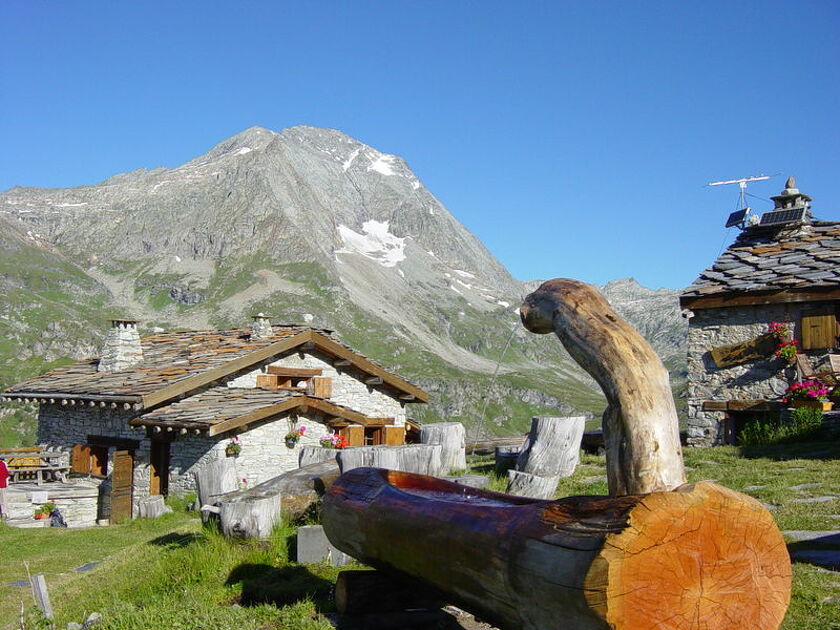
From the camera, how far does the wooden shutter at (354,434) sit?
24734 mm

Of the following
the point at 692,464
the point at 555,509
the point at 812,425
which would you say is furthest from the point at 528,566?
the point at 812,425

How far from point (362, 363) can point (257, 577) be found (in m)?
19.8

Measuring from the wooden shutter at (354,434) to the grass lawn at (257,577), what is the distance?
12340mm

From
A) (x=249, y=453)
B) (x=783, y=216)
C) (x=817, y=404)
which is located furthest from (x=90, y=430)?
(x=783, y=216)

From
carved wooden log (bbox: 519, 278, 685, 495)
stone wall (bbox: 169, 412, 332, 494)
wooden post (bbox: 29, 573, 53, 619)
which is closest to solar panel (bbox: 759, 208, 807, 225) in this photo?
stone wall (bbox: 169, 412, 332, 494)

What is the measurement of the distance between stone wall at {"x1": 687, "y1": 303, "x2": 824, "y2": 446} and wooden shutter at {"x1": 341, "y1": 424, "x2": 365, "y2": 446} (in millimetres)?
11435

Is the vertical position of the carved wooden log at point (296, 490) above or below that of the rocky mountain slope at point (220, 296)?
below

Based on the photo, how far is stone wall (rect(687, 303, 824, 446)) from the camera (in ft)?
55.2

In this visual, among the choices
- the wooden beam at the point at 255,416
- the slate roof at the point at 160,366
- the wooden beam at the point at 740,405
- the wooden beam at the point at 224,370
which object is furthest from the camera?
the slate roof at the point at 160,366

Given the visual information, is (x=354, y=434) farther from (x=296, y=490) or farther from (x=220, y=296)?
(x=220, y=296)

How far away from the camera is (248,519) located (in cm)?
758

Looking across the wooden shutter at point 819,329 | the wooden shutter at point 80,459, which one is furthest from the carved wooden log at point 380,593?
the wooden shutter at point 80,459

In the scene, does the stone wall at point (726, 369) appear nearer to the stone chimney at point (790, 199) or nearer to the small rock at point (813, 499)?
the stone chimney at point (790, 199)

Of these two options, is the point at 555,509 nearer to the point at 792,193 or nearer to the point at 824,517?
the point at 824,517
